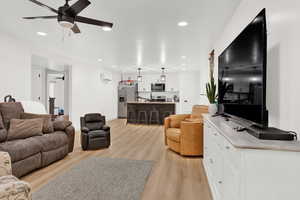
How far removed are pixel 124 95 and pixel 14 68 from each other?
19.7ft

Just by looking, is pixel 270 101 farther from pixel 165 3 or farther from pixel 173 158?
pixel 173 158

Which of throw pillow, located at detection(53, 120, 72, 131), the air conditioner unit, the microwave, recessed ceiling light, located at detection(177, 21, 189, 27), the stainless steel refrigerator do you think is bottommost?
throw pillow, located at detection(53, 120, 72, 131)

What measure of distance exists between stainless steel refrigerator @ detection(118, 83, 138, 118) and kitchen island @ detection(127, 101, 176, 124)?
167 cm

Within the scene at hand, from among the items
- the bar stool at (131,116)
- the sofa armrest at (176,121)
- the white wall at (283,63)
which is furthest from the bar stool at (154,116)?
the white wall at (283,63)

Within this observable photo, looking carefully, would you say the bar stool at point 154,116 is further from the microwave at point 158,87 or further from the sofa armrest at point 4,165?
the sofa armrest at point 4,165

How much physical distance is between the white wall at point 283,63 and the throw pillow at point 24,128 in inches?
137

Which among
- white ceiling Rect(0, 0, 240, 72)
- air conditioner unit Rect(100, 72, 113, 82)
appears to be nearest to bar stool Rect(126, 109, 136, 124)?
air conditioner unit Rect(100, 72, 113, 82)

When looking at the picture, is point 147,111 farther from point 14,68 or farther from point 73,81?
point 14,68

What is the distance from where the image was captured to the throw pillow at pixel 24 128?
2746 mm

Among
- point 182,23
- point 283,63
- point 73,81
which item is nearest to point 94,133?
point 73,81

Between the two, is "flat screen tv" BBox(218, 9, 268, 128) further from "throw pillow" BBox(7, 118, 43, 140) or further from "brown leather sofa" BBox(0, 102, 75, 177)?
"throw pillow" BBox(7, 118, 43, 140)

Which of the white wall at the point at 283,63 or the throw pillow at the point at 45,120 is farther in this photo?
the throw pillow at the point at 45,120

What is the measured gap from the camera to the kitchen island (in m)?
7.60

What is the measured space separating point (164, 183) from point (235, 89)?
5.18 feet
